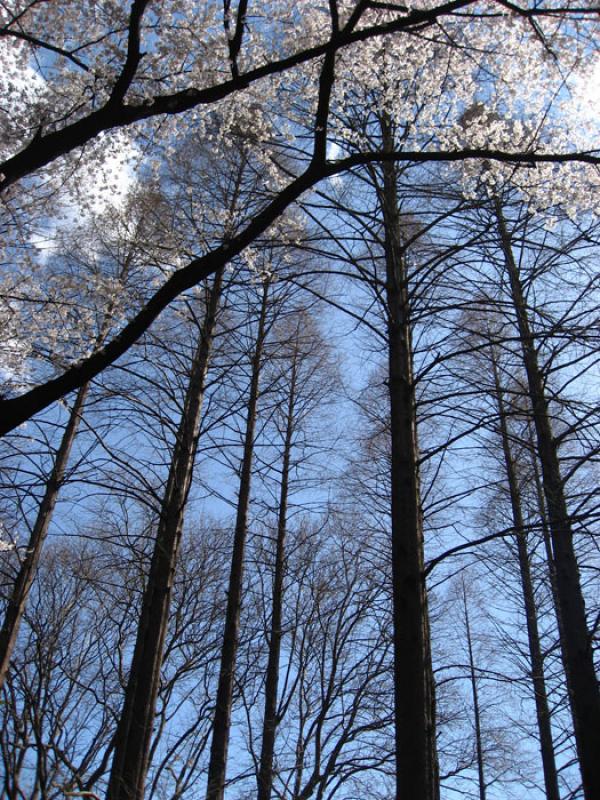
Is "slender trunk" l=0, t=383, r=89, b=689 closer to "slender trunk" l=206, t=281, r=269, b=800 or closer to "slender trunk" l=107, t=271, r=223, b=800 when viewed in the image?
"slender trunk" l=107, t=271, r=223, b=800

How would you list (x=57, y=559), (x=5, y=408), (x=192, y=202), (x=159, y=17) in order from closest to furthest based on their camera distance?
(x=5, y=408)
(x=159, y=17)
(x=192, y=202)
(x=57, y=559)

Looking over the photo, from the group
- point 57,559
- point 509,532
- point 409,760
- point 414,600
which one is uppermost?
point 57,559

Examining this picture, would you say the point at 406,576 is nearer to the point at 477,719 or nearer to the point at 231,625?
the point at 231,625

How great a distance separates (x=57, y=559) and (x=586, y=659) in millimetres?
10201

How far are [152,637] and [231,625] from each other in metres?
2.43

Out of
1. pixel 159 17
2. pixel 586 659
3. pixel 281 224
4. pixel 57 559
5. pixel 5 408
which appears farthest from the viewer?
pixel 57 559

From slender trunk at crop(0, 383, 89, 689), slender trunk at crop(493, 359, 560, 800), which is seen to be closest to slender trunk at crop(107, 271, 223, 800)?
slender trunk at crop(0, 383, 89, 689)

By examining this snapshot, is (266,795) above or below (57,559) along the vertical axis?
below

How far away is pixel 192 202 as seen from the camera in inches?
266

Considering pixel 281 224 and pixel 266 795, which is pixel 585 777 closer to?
pixel 266 795

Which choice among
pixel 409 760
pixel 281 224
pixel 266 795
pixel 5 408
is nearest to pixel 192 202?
pixel 281 224

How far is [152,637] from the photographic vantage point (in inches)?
190

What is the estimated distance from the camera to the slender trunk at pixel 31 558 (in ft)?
24.1

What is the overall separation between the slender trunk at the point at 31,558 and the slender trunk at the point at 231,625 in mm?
2232
